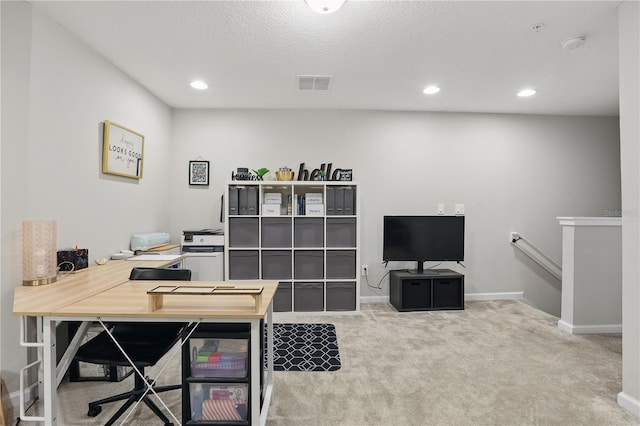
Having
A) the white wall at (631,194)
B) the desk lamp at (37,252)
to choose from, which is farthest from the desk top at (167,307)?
the white wall at (631,194)

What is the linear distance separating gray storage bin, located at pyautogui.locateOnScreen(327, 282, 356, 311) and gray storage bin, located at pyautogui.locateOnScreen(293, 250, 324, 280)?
0.25 meters

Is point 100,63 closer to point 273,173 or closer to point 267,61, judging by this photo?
point 267,61

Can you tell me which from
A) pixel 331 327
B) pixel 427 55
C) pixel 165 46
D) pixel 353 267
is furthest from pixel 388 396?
pixel 165 46

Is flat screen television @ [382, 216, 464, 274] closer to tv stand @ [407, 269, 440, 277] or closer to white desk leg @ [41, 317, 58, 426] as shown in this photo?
tv stand @ [407, 269, 440, 277]

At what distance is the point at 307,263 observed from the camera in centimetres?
389

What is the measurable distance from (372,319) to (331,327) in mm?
544

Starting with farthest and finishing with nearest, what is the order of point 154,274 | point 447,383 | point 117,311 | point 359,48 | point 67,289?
point 359,48 → point 447,383 → point 154,274 → point 67,289 → point 117,311

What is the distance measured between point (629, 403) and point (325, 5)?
312 centimetres

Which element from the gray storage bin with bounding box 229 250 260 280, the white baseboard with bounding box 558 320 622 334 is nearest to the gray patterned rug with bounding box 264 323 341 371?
the gray storage bin with bounding box 229 250 260 280

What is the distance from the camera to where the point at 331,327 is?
11.3ft

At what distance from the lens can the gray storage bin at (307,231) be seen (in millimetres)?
3893

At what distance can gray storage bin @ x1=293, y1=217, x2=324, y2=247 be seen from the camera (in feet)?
12.8

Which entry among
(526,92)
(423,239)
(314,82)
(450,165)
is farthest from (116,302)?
(526,92)

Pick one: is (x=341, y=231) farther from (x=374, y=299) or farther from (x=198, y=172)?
(x=198, y=172)
